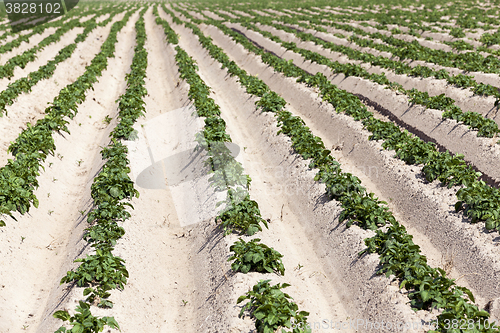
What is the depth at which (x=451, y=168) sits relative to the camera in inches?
411

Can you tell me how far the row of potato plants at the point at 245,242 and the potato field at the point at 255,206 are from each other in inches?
1.9

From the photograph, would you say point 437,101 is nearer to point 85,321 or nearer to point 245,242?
point 245,242

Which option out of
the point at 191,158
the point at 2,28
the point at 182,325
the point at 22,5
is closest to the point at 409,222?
the point at 182,325

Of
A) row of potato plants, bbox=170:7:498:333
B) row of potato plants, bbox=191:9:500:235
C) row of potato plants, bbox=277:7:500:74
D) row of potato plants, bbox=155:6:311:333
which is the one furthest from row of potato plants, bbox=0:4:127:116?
row of potato plants, bbox=277:7:500:74

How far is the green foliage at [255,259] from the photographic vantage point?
7918 mm

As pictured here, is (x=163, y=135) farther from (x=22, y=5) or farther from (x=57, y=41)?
(x=22, y=5)

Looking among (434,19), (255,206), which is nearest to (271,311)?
(255,206)

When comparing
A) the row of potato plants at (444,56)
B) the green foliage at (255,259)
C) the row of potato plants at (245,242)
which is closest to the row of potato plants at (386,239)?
the green foliage at (255,259)

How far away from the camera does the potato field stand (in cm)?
743

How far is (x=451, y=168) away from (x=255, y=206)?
19.0 ft

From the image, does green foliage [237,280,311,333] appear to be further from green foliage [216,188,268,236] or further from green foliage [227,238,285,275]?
green foliage [216,188,268,236]

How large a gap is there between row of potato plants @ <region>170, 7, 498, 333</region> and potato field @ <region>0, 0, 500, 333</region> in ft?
0.15

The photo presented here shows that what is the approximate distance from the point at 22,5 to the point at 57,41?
5280cm

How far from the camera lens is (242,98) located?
63.0 ft
